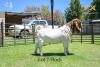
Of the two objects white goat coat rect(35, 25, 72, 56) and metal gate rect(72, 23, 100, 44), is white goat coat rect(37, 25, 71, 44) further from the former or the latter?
metal gate rect(72, 23, 100, 44)

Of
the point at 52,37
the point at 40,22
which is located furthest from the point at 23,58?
the point at 40,22

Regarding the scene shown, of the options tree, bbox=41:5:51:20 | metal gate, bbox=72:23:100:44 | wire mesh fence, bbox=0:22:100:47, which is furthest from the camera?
tree, bbox=41:5:51:20

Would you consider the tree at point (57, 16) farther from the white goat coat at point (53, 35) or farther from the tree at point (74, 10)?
the white goat coat at point (53, 35)

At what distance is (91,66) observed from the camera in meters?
10.1

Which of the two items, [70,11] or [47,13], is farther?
[47,13]

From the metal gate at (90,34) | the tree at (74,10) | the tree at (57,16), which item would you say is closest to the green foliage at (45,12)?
the tree at (57,16)

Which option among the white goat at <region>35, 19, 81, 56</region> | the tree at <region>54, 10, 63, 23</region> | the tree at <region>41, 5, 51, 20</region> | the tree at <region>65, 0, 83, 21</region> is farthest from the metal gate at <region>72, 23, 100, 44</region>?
the tree at <region>54, 10, 63, 23</region>

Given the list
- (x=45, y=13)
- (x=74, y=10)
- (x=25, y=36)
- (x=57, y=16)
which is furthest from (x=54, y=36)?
(x=57, y=16)

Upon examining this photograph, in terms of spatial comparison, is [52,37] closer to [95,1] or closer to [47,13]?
[95,1]

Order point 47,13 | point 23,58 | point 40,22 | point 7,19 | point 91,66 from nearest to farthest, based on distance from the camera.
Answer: point 91,66
point 23,58
point 40,22
point 7,19
point 47,13

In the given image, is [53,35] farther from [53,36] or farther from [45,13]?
[45,13]

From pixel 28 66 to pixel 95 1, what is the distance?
1723 inches

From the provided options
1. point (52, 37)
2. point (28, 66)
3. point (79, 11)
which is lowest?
point (28, 66)

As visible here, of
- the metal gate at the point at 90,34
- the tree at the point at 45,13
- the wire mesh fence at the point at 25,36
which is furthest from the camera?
the tree at the point at 45,13
